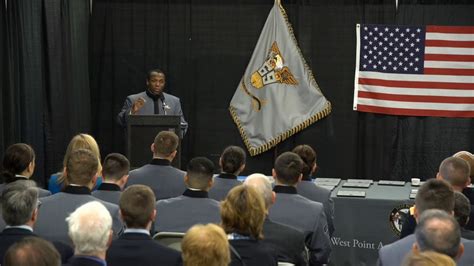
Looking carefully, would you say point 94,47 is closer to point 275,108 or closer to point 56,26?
point 56,26

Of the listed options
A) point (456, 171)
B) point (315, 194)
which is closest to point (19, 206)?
point (315, 194)

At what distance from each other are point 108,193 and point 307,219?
4.27 ft

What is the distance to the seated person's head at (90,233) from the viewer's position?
3619 mm

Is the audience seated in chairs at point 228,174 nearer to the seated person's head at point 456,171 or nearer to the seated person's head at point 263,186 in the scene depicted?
the seated person's head at point 263,186

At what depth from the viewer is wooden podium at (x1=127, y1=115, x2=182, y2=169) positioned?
8641 mm

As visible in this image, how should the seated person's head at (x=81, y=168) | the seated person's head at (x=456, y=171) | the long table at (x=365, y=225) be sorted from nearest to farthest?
the seated person's head at (x=81, y=168) → the seated person's head at (x=456, y=171) → the long table at (x=365, y=225)

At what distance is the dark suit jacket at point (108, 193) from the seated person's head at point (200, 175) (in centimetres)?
48

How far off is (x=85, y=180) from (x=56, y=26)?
503 centimetres

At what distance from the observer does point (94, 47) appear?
1084 centimetres

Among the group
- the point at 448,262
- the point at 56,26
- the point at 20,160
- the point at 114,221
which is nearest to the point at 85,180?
the point at 114,221

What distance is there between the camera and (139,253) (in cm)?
386

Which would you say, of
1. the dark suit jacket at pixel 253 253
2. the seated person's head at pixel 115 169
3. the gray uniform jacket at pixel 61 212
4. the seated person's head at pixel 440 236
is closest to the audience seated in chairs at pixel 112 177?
the seated person's head at pixel 115 169

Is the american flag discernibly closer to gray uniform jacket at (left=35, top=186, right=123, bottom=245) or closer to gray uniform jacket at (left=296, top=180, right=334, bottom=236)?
gray uniform jacket at (left=296, top=180, right=334, bottom=236)

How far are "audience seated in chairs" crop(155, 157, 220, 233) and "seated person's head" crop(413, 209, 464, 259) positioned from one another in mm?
1900
